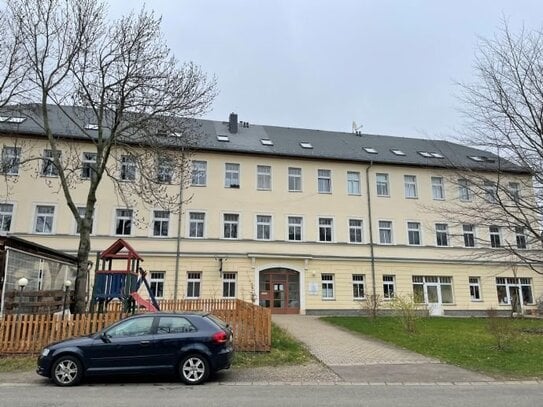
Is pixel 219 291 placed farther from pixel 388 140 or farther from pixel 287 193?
pixel 388 140

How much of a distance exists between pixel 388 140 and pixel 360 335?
2279 centimetres

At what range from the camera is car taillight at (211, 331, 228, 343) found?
363 inches

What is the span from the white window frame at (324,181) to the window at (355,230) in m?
2.50

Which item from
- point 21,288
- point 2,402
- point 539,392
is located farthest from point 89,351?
point 539,392

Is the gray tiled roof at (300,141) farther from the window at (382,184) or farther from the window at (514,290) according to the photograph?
the window at (514,290)

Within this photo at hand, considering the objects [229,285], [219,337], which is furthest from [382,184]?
[219,337]

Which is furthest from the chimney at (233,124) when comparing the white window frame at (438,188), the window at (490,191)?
the window at (490,191)

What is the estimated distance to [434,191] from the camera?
31.5m

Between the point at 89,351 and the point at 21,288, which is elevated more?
the point at 21,288

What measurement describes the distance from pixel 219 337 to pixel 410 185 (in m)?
24.8

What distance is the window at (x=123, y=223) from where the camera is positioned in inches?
1061

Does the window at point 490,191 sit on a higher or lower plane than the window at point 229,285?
higher

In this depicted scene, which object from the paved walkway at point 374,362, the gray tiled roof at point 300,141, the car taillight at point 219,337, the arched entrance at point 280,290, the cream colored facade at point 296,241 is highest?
the gray tiled roof at point 300,141

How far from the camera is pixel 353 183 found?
30.6 meters
